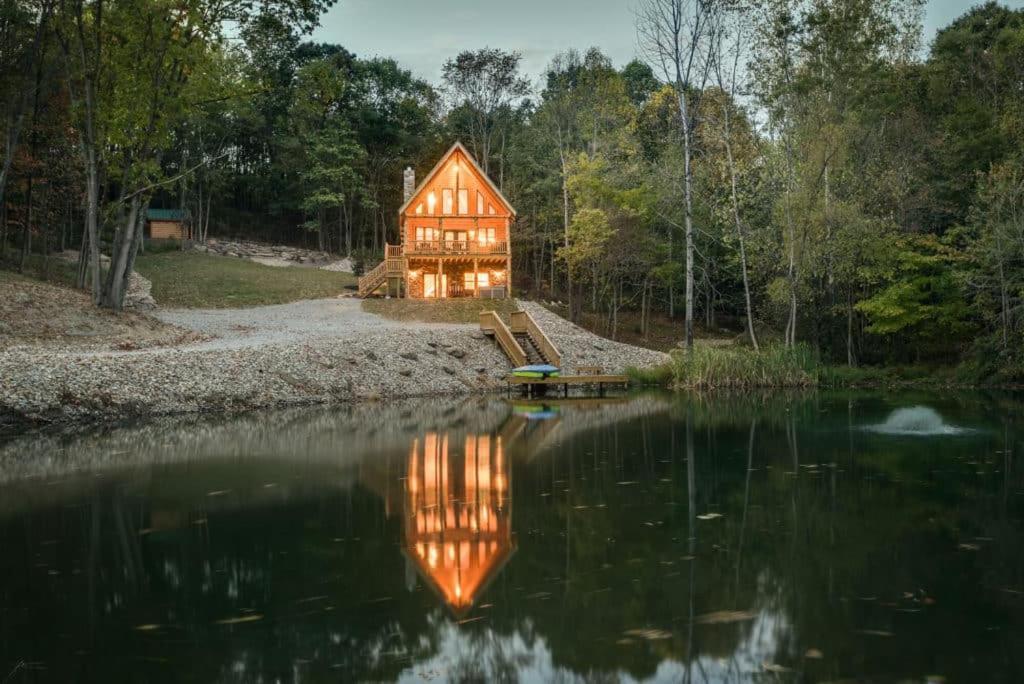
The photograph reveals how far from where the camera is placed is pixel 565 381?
99.1 feet

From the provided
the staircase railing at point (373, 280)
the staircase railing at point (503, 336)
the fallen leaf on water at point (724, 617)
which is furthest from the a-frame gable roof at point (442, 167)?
the fallen leaf on water at point (724, 617)

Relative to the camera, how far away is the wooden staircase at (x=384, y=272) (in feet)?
158

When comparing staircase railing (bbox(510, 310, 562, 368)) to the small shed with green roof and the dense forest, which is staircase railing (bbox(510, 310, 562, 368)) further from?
the small shed with green roof

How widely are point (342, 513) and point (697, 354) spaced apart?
2153 centimetres

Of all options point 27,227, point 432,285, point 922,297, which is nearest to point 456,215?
point 432,285

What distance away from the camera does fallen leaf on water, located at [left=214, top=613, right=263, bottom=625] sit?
258 inches

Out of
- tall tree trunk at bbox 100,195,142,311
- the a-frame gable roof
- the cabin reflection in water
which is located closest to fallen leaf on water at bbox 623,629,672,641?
the cabin reflection in water

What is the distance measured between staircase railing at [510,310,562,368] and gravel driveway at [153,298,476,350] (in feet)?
8.51

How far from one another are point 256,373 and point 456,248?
2322cm

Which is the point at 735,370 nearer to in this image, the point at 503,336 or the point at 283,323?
the point at 503,336

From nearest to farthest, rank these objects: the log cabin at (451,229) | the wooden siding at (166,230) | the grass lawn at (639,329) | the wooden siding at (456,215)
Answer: the grass lawn at (639,329) < the log cabin at (451,229) < the wooden siding at (456,215) < the wooden siding at (166,230)

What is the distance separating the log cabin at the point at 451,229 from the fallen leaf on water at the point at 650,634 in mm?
42289

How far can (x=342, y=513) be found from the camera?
10531mm

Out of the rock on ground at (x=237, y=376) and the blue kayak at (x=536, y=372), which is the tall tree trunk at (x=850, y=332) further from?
the rock on ground at (x=237, y=376)
